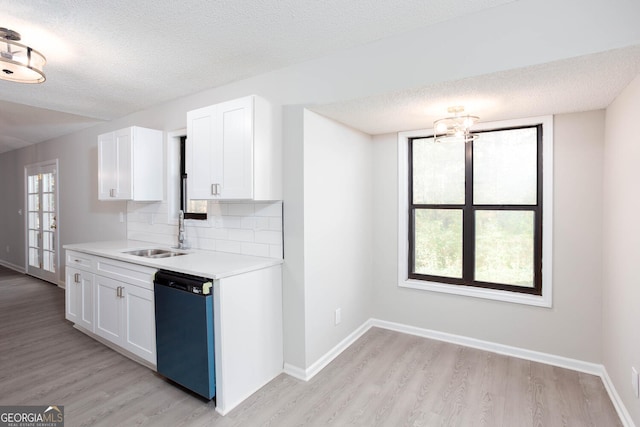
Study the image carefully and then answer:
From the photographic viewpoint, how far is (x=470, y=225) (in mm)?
3205

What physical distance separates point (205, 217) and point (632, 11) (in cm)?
334

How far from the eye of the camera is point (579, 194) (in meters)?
2.63

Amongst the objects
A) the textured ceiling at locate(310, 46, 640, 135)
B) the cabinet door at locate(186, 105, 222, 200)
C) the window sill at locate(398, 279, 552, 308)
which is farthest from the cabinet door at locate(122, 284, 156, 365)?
the window sill at locate(398, 279, 552, 308)

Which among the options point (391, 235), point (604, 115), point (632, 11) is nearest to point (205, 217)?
point (391, 235)

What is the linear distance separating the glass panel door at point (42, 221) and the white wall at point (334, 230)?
488cm

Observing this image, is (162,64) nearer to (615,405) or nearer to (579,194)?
(579,194)

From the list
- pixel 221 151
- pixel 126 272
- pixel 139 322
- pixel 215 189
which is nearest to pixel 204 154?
pixel 221 151

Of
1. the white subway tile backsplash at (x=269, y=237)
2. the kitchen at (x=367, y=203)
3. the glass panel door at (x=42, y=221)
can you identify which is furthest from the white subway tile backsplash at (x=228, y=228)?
the glass panel door at (x=42, y=221)

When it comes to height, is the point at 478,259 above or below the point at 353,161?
below

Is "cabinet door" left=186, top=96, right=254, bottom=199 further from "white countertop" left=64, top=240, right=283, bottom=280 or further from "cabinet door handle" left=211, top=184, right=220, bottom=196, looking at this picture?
"white countertop" left=64, top=240, right=283, bottom=280

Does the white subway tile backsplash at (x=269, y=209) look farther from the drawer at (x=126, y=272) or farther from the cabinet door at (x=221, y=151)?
the drawer at (x=126, y=272)

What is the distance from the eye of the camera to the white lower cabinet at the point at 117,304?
258 cm

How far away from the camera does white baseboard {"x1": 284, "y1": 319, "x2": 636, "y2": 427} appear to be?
227 cm

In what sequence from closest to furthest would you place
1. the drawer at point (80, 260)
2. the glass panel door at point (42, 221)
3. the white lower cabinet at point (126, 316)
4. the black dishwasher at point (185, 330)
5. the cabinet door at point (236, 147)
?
the black dishwasher at point (185, 330)
the cabinet door at point (236, 147)
the white lower cabinet at point (126, 316)
the drawer at point (80, 260)
the glass panel door at point (42, 221)
